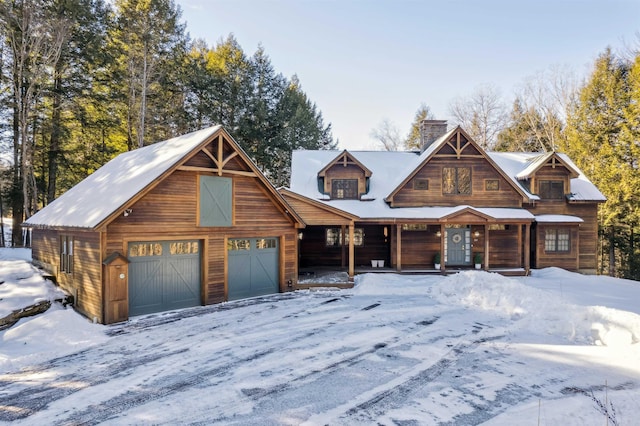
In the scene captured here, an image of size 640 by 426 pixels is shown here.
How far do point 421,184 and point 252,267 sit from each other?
1046 centimetres

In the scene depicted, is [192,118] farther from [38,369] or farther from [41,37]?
[38,369]

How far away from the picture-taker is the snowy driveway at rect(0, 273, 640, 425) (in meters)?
4.83

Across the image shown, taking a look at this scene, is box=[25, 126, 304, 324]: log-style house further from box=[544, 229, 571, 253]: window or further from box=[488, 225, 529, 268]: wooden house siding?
box=[544, 229, 571, 253]: window

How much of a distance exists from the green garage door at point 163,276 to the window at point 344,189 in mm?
9215

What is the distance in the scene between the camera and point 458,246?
17.9 meters

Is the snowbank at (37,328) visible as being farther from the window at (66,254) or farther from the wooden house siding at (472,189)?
the wooden house siding at (472,189)

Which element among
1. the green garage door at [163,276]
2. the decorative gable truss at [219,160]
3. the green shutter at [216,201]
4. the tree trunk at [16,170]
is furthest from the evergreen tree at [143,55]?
the green garage door at [163,276]

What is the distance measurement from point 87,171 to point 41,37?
8.08 metres

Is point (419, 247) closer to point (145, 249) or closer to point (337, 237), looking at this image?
point (337, 237)

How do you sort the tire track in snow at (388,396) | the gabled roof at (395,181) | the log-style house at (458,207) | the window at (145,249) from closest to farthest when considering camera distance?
1. the tire track in snow at (388,396)
2. the window at (145,249)
3. the gabled roof at (395,181)
4. the log-style house at (458,207)

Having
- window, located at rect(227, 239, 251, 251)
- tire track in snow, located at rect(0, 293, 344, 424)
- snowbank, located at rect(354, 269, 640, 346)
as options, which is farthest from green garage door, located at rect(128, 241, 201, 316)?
snowbank, located at rect(354, 269, 640, 346)

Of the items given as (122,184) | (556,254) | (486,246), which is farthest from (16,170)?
(556,254)

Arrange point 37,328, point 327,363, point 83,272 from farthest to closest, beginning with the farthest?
point 83,272
point 37,328
point 327,363

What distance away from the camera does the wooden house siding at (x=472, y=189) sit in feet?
59.0
